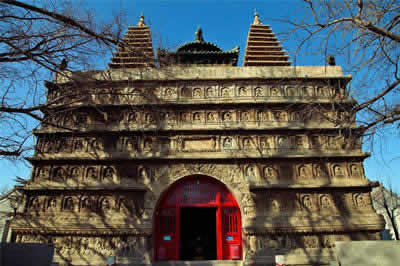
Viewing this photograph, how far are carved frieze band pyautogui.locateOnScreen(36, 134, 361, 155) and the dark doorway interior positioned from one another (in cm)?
493

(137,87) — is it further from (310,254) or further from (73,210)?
(310,254)

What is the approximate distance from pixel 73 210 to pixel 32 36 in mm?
7138

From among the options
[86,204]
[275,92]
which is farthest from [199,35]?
[86,204]

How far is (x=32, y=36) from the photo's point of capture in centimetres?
585

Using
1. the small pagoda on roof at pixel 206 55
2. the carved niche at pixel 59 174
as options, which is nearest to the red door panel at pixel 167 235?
the carved niche at pixel 59 174

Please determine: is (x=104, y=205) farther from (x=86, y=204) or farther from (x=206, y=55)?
(x=206, y=55)

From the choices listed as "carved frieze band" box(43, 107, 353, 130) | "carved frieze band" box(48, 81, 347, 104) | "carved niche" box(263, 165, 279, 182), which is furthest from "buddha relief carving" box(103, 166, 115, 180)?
"carved niche" box(263, 165, 279, 182)

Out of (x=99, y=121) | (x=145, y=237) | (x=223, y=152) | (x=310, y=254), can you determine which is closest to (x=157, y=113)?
(x=99, y=121)

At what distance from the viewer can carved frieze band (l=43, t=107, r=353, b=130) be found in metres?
11.7

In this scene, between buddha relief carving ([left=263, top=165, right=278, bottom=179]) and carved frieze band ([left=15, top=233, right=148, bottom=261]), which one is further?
buddha relief carving ([left=263, top=165, right=278, bottom=179])

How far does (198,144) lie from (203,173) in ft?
4.23

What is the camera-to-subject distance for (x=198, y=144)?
11.4m

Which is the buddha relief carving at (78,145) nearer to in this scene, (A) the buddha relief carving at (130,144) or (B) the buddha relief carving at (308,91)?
(A) the buddha relief carving at (130,144)

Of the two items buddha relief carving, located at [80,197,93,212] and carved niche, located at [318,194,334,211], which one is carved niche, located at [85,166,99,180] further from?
carved niche, located at [318,194,334,211]
